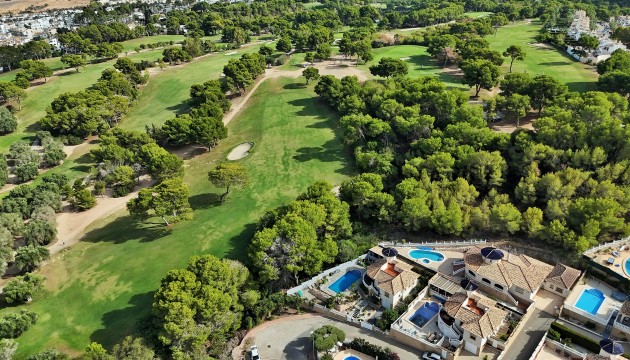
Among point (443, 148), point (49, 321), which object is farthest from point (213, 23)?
point (49, 321)

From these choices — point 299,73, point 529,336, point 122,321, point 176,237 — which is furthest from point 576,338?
point 299,73

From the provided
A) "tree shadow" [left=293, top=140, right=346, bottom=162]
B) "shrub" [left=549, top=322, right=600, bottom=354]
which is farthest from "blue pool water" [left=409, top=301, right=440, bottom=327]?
"tree shadow" [left=293, top=140, right=346, bottom=162]

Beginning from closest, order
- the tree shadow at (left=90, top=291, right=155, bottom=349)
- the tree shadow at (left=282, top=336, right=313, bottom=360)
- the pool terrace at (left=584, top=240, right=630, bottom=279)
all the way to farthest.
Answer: the tree shadow at (left=282, top=336, right=313, bottom=360), the tree shadow at (left=90, top=291, right=155, bottom=349), the pool terrace at (left=584, top=240, right=630, bottom=279)

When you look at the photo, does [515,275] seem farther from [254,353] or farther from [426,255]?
[254,353]

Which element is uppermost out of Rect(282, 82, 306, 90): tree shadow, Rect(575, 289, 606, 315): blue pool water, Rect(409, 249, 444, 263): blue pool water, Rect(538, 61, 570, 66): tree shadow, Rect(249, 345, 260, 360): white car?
Rect(538, 61, 570, 66): tree shadow

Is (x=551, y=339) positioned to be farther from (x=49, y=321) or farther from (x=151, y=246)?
(x=49, y=321)

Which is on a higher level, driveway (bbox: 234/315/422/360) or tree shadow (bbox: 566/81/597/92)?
tree shadow (bbox: 566/81/597/92)

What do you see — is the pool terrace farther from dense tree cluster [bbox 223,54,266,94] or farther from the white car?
Answer: dense tree cluster [bbox 223,54,266,94]
